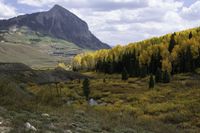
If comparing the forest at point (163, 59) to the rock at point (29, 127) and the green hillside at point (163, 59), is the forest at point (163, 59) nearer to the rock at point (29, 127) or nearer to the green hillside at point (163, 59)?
the green hillside at point (163, 59)

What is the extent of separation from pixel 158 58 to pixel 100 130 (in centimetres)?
13132

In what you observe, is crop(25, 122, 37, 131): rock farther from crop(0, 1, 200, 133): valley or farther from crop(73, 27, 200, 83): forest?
crop(73, 27, 200, 83): forest

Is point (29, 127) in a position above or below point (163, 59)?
above

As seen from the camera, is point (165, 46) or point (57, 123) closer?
point (57, 123)

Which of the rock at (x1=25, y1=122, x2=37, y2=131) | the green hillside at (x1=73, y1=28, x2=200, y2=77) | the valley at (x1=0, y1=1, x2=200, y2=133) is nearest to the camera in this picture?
the rock at (x1=25, y1=122, x2=37, y2=131)

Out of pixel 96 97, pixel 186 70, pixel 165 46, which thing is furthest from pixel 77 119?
pixel 165 46

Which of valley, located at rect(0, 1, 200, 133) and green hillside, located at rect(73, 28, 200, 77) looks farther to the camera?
green hillside, located at rect(73, 28, 200, 77)

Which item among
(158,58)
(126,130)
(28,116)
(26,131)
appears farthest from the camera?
(158,58)

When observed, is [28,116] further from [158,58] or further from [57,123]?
[158,58]

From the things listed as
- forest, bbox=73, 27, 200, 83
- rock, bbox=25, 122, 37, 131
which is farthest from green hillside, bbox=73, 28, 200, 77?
rock, bbox=25, 122, 37, 131

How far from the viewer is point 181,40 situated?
516 feet

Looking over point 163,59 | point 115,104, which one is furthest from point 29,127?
point 163,59

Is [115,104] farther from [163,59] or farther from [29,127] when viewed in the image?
[163,59]

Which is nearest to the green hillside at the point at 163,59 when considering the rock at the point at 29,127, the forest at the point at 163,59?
the forest at the point at 163,59
